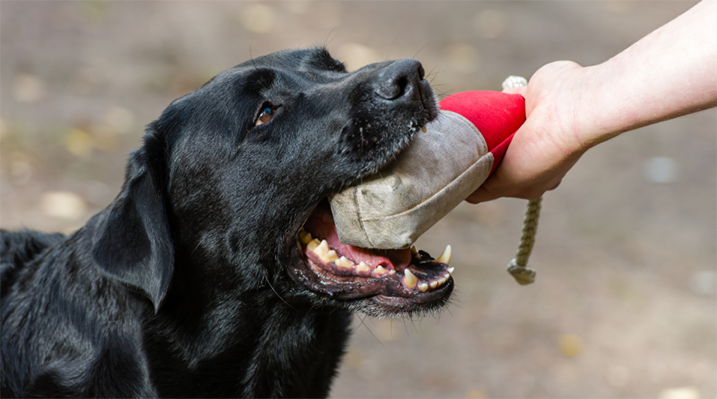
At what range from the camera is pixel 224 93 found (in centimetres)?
255

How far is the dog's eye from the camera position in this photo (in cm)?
254

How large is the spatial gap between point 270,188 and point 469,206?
3.99 metres

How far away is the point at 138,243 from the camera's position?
237 centimetres

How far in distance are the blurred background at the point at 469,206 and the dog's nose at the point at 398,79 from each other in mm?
1083

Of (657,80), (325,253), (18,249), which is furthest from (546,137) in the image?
(18,249)

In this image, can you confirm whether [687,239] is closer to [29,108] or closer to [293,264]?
[293,264]

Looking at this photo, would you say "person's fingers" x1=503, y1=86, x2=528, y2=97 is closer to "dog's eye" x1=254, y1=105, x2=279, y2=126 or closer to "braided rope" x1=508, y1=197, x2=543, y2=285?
"braided rope" x1=508, y1=197, x2=543, y2=285

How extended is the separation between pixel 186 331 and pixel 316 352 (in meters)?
0.61

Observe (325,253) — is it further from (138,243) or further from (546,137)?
(546,137)

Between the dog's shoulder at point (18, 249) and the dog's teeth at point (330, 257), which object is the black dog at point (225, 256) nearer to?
the dog's teeth at point (330, 257)

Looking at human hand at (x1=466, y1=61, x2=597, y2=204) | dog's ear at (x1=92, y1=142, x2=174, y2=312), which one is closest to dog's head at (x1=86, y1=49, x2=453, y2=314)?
dog's ear at (x1=92, y1=142, x2=174, y2=312)

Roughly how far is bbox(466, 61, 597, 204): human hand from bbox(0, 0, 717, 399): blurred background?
70 cm

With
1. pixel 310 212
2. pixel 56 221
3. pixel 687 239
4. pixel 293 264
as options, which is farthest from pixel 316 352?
pixel 687 239

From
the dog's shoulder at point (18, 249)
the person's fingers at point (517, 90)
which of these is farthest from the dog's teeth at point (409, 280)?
the dog's shoulder at point (18, 249)
